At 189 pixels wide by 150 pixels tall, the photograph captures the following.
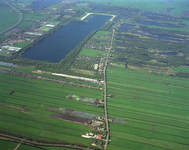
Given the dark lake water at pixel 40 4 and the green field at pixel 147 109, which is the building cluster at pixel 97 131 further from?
the dark lake water at pixel 40 4

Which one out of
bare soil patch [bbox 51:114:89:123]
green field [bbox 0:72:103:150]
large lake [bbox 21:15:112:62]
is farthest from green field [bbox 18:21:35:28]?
bare soil patch [bbox 51:114:89:123]

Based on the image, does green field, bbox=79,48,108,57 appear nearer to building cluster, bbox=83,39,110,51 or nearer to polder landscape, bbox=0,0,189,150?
polder landscape, bbox=0,0,189,150

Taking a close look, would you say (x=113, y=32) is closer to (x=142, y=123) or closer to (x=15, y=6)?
(x=142, y=123)

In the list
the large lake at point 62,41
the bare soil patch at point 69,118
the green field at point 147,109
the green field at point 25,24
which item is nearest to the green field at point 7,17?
the green field at point 25,24

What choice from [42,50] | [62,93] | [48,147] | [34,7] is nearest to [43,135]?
[48,147]

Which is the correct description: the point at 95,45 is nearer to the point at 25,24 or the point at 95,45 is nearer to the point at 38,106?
the point at 38,106

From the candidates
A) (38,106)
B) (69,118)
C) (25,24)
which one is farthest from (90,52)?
(25,24)

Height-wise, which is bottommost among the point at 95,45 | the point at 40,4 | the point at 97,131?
the point at 97,131
